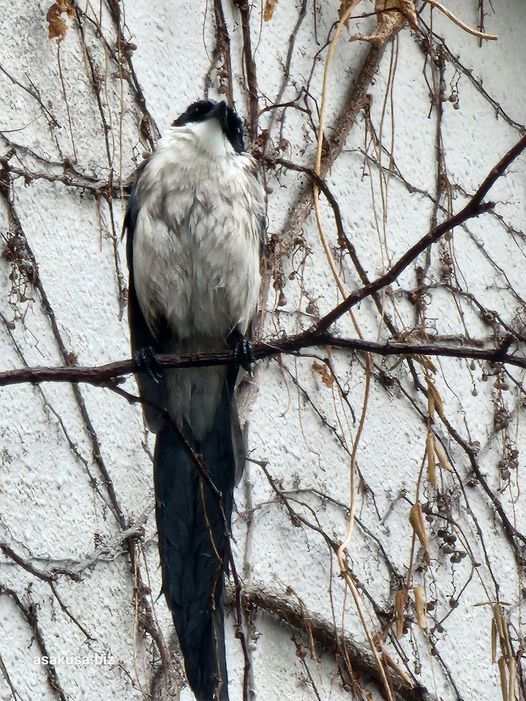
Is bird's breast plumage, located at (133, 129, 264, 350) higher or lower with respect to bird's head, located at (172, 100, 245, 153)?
lower

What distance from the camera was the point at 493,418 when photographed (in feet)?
16.0

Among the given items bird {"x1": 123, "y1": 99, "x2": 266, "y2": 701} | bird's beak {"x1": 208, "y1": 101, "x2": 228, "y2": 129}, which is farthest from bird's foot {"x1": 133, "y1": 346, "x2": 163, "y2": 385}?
bird's beak {"x1": 208, "y1": 101, "x2": 228, "y2": 129}

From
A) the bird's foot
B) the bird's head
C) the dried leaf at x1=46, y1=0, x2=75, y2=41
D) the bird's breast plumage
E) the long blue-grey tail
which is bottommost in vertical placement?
the long blue-grey tail

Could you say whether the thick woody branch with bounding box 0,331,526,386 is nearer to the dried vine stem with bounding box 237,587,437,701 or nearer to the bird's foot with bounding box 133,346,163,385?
the bird's foot with bounding box 133,346,163,385

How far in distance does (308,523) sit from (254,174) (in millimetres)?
1140

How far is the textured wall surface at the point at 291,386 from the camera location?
3639 mm

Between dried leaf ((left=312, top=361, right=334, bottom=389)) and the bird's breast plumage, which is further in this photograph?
dried leaf ((left=312, top=361, right=334, bottom=389))

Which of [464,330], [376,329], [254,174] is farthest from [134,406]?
[464,330]

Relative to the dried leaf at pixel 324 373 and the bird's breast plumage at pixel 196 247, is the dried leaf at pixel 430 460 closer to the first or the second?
the bird's breast plumage at pixel 196 247

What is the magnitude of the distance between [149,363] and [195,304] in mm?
488

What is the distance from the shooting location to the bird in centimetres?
319

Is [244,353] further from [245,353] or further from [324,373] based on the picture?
[324,373]

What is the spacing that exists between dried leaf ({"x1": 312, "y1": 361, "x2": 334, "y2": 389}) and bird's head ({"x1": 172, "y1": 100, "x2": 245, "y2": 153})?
2.87 feet

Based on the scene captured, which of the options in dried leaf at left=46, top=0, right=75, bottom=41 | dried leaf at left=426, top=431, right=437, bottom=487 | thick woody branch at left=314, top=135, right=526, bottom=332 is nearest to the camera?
thick woody branch at left=314, top=135, right=526, bottom=332
